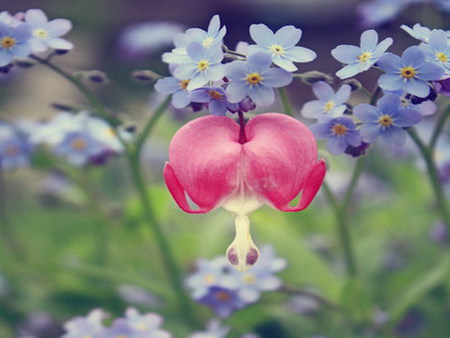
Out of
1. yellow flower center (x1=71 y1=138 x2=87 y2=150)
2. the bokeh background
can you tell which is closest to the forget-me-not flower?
the bokeh background

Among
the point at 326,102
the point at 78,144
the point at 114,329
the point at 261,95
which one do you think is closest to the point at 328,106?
the point at 326,102

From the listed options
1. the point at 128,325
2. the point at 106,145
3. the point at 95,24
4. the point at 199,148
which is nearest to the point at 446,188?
the point at 106,145

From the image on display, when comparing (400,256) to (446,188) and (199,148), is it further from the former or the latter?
(199,148)

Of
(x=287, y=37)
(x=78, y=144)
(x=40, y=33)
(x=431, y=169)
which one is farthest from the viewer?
(x=78, y=144)

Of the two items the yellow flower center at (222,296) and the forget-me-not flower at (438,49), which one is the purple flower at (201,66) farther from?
the yellow flower center at (222,296)

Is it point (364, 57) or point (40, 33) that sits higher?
point (40, 33)

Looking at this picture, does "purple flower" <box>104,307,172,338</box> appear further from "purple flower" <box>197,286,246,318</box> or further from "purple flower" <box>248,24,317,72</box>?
"purple flower" <box>248,24,317,72</box>

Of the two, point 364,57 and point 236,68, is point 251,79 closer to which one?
point 236,68
